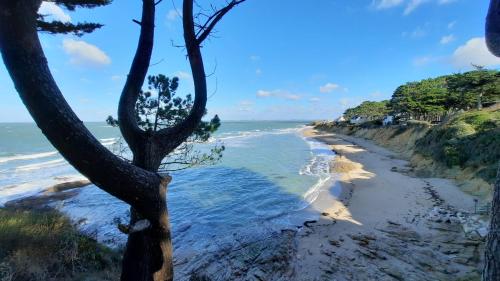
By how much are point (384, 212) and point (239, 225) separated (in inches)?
211

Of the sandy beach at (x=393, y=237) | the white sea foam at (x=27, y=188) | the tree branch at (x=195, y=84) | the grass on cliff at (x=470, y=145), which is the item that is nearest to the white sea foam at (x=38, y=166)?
the white sea foam at (x=27, y=188)

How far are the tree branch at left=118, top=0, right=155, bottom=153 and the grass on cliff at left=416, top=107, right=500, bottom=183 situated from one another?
12840 millimetres

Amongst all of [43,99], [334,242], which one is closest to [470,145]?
[334,242]

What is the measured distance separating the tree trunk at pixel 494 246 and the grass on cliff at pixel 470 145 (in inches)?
430

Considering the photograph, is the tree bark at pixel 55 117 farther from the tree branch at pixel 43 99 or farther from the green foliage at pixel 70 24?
the green foliage at pixel 70 24

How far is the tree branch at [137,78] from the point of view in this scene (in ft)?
9.57

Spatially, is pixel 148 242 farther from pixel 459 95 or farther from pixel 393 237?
pixel 459 95

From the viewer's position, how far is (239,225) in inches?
402

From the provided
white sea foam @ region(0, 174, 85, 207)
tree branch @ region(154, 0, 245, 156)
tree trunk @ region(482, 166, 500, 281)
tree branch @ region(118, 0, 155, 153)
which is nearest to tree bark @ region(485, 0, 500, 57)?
tree trunk @ region(482, 166, 500, 281)

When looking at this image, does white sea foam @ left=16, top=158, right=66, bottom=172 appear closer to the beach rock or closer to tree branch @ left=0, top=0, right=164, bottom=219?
the beach rock

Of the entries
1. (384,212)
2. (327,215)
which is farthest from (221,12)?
(384,212)

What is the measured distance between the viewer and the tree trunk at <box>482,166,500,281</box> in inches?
85.0

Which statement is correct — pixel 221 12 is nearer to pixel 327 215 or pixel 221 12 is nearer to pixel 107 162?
pixel 107 162

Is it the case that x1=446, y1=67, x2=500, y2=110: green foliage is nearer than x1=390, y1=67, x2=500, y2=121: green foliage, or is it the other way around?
x1=446, y1=67, x2=500, y2=110: green foliage
